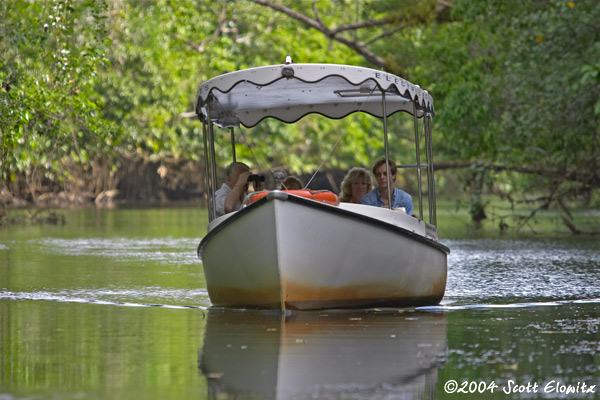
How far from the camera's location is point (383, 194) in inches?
468

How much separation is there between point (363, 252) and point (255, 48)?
34.6m

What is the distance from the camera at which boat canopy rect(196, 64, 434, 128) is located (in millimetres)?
10672

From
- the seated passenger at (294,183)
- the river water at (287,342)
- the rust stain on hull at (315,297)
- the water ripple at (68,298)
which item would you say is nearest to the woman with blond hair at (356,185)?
the seated passenger at (294,183)

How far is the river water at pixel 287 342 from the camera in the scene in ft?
22.2

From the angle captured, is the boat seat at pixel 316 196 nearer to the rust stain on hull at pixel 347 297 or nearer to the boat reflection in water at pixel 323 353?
the rust stain on hull at pixel 347 297

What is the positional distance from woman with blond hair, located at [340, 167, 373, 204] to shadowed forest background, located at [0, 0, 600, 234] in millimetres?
279

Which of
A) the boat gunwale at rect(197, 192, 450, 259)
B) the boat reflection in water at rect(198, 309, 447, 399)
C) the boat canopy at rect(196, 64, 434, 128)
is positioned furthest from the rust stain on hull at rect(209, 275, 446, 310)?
the boat canopy at rect(196, 64, 434, 128)

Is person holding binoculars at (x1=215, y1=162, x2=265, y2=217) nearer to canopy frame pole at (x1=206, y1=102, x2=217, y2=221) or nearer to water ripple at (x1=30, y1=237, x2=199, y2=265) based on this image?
canopy frame pole at (x1=206, y1=102, x2=217, y2=221)

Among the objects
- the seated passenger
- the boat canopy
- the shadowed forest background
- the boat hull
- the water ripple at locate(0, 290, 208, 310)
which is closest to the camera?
the boat hull

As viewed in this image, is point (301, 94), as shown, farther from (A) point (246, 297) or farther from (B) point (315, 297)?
(B) point (315, 297)

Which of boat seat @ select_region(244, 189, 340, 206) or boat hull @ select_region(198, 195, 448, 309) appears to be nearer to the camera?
boat hull @ select_region(198, 195, 448, 309)

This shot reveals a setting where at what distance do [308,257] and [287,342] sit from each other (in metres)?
1.70

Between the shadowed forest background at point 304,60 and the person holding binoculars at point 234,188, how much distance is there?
0.47 meters

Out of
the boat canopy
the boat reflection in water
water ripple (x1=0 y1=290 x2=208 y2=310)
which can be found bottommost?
the boat reflection in water
